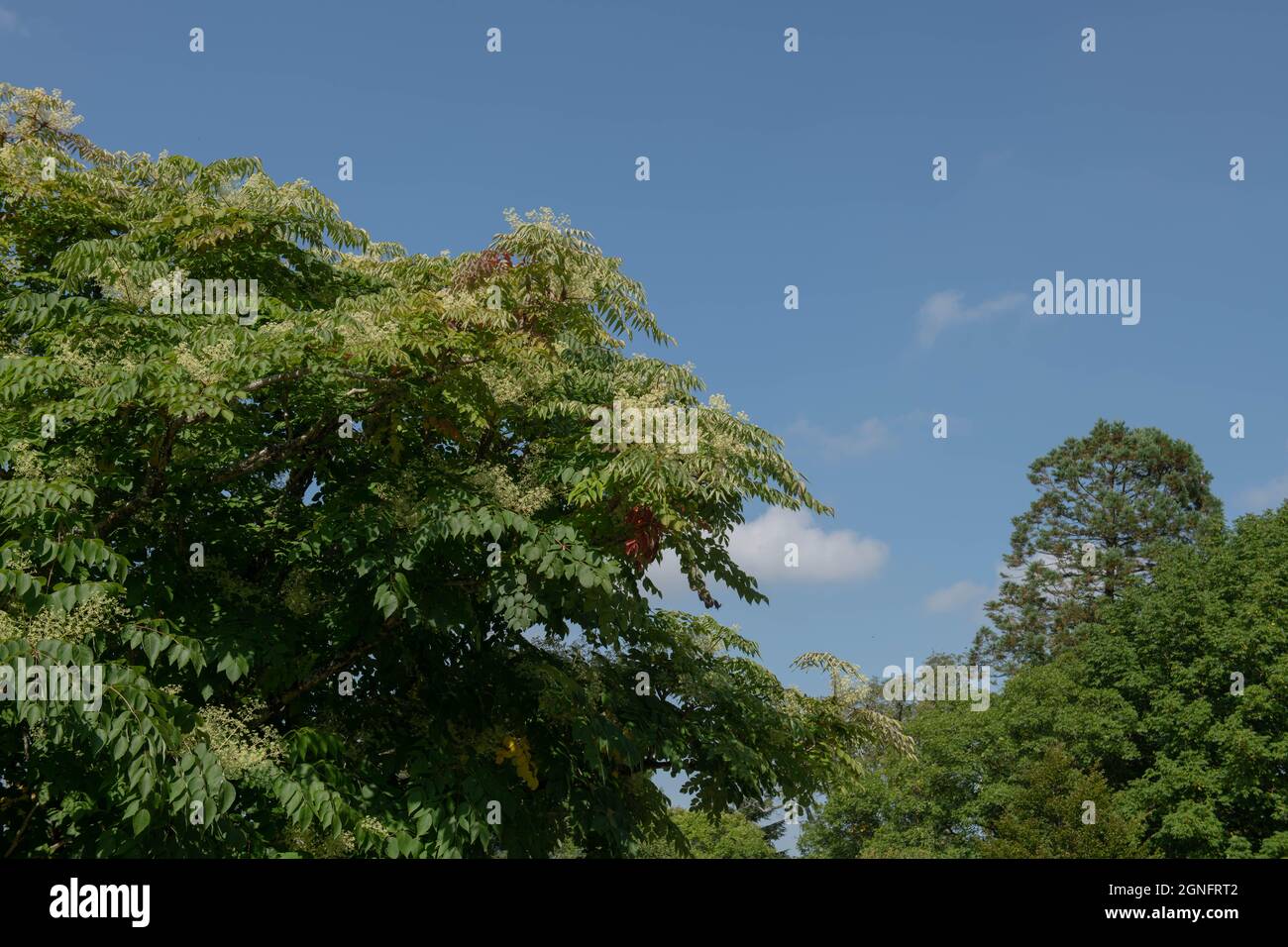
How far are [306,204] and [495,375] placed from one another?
3282mm

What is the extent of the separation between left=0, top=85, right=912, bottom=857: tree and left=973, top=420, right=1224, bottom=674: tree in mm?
45582

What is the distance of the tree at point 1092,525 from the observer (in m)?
55.3

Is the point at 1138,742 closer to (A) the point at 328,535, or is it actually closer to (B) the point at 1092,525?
(B) the point at 1092,525

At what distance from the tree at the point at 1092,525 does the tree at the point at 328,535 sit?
4558cm

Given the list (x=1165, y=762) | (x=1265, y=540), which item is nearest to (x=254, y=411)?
(x=1165, y=762)

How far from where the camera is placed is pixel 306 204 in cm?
1204

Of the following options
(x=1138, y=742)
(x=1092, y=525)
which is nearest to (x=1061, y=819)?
(x=1138, y=742)

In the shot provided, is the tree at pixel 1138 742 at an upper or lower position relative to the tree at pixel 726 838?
upper

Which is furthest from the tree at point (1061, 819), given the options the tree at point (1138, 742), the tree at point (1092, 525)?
the tree at point (1092, 525)

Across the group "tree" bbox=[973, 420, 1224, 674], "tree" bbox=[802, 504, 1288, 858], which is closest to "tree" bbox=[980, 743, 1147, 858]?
"tree" bbox=[802, 504, 1288, 858]

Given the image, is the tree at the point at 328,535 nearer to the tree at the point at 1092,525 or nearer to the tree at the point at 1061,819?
the tree at the point at 1061,819

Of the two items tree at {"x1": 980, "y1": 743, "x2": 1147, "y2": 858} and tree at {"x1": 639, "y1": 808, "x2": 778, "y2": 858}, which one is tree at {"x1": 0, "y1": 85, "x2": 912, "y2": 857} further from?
tree at {"x1": 639, "y1": 808, "x2": 778, "y2": 858}

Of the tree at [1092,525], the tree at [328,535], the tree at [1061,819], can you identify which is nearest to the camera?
the tree at [328,535]

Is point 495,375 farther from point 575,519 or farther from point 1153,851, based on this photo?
point 1153,851
